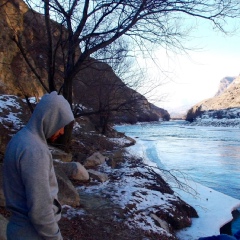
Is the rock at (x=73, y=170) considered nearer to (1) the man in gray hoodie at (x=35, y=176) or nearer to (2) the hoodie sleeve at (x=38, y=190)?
(1) the man in gray hoodie at (x=35, y=176)

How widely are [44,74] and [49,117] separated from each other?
1437 cm

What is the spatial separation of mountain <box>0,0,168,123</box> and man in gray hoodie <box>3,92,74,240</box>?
634 cm

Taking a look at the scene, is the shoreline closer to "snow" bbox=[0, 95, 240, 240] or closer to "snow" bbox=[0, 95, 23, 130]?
"snow" bbox=[0, 95, 240, 240]

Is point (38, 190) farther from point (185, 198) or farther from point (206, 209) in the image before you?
point (185, 198)

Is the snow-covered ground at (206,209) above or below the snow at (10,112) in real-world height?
below

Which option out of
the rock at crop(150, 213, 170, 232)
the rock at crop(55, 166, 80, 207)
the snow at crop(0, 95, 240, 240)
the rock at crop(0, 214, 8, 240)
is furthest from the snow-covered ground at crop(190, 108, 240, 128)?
the rock at crop(0, 214, 8, 240)

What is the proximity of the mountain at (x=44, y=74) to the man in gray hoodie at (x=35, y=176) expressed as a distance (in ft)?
20.8

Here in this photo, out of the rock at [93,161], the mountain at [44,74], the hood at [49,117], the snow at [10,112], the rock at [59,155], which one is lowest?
the rock at [93,161]

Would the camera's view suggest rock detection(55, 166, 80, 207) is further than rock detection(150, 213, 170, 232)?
No

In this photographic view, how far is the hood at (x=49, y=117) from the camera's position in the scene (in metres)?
2.18

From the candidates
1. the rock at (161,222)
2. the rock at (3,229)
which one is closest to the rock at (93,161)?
the rock at (161,222)

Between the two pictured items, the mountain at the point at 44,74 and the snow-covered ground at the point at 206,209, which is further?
the mountain at the point at 44,74

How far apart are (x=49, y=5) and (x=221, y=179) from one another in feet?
28.7

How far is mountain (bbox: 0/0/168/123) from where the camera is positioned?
10.5m
